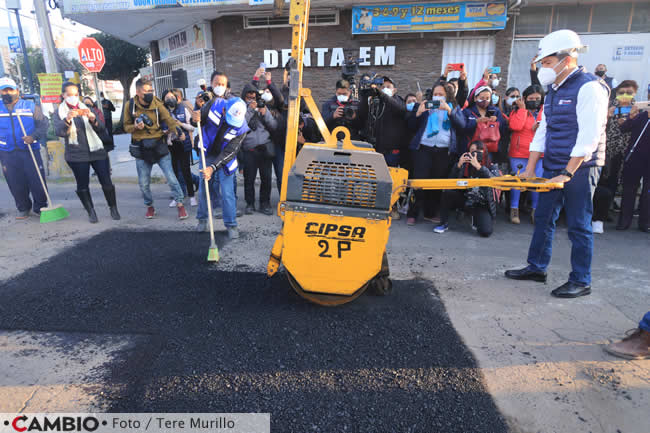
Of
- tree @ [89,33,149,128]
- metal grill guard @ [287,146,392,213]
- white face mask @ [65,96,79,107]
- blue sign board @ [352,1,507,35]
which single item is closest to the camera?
metal grill guard @ [287,146,392,213]

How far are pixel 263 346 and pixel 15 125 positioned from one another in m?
5.88

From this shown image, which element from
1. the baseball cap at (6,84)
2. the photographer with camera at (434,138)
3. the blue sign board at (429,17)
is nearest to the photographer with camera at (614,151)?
the photographer with camera at (434,138)

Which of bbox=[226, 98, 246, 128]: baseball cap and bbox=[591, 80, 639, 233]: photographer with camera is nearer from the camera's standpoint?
bbox=[226, 98, 246, 128]: baseball cap

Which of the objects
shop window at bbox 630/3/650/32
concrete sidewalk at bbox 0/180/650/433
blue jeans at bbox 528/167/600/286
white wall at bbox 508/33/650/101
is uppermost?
shop window at bbox 630/3/650/32

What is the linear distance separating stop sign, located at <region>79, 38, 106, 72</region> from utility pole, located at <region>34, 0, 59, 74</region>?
959 mm

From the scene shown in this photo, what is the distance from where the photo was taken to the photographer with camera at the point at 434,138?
544cm

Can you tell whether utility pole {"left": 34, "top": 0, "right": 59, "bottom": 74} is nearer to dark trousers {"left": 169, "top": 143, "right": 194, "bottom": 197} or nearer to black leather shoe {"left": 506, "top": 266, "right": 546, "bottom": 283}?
dark trousers {"left": 169, "top": 143, "right": 194, "bottom": 197}

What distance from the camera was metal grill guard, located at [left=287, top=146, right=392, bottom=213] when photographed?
2.85 meters

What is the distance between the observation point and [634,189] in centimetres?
571

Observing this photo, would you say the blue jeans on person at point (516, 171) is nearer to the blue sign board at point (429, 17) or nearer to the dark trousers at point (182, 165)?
the dark trousers at point (182, 165)

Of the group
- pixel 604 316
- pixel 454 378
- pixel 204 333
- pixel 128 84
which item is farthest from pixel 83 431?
pixel 128 84

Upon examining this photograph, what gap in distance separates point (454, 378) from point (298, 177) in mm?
1749

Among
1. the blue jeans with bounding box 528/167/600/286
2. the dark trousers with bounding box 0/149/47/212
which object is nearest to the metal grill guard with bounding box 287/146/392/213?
the blue jeans with bounding box 528/167/600/286

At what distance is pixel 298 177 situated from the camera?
2.87m
